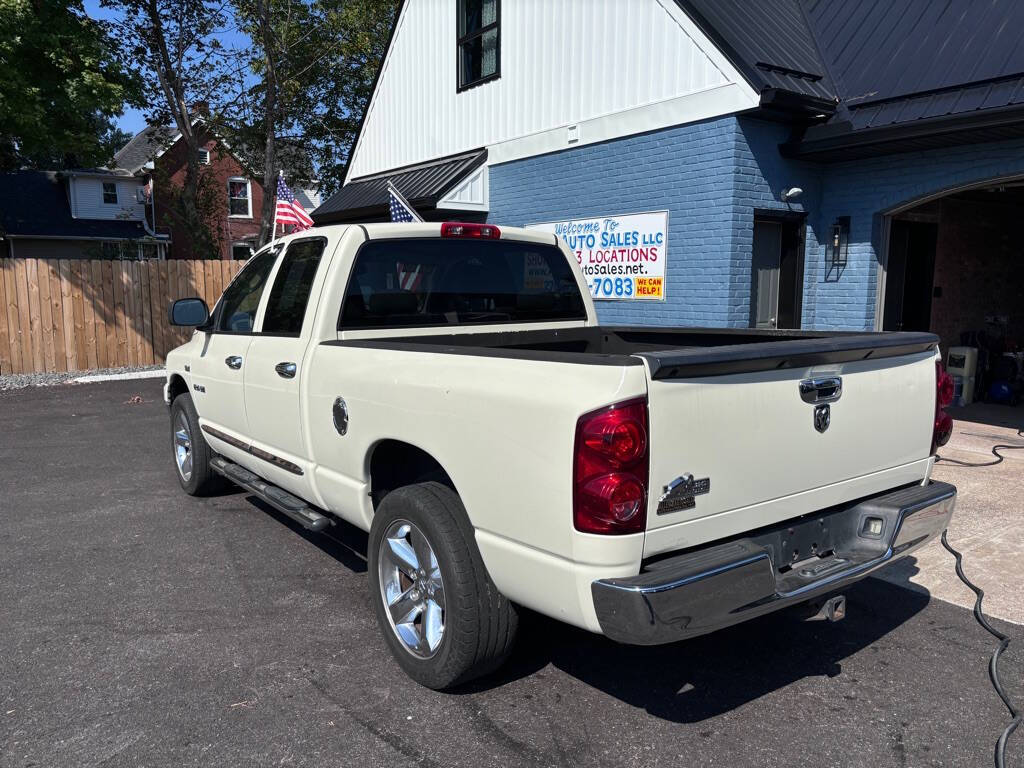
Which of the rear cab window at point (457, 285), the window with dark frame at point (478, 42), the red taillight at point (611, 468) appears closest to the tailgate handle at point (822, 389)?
the red taillight at point (611, 468)

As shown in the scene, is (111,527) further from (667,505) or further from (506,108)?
(506,108)

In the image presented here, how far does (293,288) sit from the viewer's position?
15.0 feet

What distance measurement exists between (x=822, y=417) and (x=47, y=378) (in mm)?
14149

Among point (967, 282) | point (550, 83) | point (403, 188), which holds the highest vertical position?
point (550, 83)

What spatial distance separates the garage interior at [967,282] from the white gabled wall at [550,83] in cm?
333

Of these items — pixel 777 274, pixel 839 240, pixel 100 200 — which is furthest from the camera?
pixel 100 200

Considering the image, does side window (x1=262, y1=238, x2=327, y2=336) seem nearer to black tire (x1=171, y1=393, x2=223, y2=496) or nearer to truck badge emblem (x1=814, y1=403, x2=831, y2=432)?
black tire (x1=171, y1=393, x2=223, y2=496)

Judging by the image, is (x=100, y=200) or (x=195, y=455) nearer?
(x=195, y=455)

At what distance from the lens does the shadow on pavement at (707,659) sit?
3.32 m

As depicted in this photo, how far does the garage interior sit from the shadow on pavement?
725 centimetres

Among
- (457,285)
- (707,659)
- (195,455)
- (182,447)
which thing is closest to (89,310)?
(182,447)

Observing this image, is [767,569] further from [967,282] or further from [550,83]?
[967,282]

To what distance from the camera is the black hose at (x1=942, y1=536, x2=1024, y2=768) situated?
286 centimetres

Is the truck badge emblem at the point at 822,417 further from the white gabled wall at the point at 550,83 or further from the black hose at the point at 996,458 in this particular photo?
the white gabled wall at the point at 550,83
